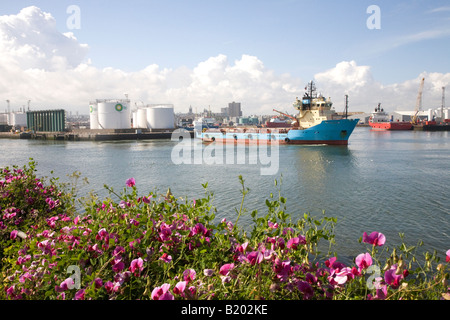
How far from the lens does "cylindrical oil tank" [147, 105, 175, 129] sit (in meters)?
80.8

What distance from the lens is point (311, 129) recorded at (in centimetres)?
4547

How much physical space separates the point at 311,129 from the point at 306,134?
102 centimetres

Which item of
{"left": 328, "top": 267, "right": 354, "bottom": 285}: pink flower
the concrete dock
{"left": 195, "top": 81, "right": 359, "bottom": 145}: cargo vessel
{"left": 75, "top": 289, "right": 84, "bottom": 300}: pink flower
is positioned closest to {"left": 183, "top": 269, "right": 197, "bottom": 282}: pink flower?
{"left": 75, "top": 289, "right": 84, "bottom": 300}: pink flower

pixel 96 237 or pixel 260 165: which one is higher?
pixel 96 237

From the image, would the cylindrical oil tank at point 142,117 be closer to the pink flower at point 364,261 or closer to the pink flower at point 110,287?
the pink flower at point 110,287

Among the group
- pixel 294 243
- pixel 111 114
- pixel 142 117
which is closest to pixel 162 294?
pixel 294 243

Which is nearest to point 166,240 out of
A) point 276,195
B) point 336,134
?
point 276,195

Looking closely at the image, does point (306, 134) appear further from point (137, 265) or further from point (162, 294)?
point (162, 294)

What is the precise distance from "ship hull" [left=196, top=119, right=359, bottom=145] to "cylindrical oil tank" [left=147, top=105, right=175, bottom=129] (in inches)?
1212

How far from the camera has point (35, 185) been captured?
23.8 ft

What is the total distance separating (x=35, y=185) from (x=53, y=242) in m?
4.48

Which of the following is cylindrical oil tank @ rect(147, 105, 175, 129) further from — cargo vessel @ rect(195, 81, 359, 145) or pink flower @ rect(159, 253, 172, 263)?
pink flower @ rect(159, 253, 172, 263)
